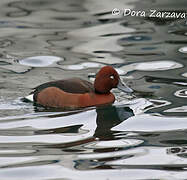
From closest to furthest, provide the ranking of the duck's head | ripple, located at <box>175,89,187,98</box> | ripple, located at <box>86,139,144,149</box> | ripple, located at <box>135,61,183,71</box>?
ripple, located at <box>86,139,144,149</box> < the duck's head < ripple, located at <box>175,89,187,98</box> < ripple, located at <box>135,61,183,71</box>

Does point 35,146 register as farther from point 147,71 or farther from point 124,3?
point 124,3

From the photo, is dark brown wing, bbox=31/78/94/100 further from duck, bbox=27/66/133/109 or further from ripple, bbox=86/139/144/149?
ripple, bbox=86/139/144/149

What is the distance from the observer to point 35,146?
28.0ft

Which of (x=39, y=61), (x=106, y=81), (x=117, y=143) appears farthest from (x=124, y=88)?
(x=39, y=61)

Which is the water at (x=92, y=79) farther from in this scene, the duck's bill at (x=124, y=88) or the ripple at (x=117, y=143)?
the duck's bill at (x=124, y=88)

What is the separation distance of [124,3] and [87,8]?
32.6 inches

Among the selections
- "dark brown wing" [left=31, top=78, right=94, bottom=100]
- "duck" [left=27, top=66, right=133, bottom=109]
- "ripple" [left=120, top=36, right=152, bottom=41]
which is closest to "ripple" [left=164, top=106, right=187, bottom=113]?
"duck" [left=27, top=66, right=133, bottom=109]

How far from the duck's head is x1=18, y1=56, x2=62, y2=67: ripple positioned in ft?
8.04

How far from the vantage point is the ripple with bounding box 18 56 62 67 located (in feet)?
42.6

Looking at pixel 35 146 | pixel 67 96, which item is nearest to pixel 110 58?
pixel 67 96

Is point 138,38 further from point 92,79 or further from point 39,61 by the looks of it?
point 92,79

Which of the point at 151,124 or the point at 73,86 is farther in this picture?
the point at 73,86

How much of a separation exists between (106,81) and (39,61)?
2787mm

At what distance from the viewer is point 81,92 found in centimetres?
1059
